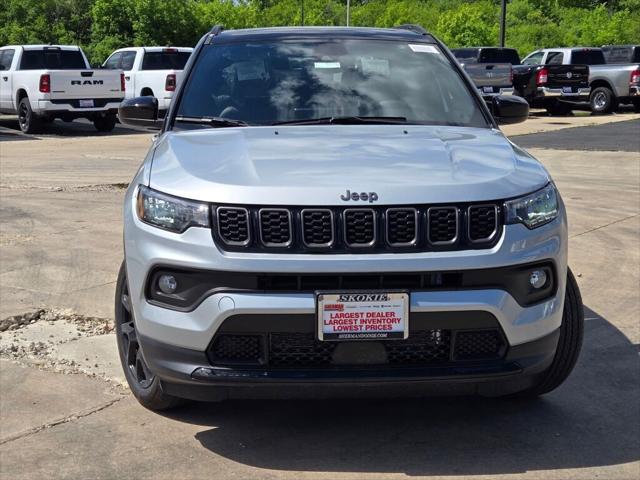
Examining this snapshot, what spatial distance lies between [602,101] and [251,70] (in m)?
25.4

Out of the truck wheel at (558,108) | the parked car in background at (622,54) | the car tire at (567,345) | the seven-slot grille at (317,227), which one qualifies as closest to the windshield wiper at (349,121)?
the car tire at (567,345)

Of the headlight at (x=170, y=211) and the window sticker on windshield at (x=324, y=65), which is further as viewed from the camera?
the window sticker on windshield at (x=324, y=65)

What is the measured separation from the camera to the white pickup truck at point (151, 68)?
76.0 feet

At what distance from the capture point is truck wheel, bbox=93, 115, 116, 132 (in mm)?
21969

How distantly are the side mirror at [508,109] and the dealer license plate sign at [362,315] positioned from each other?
240 cm

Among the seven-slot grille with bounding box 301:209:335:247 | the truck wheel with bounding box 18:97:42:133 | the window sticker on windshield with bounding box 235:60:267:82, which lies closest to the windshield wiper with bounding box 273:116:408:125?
the window sticker on windshield with bounding box 235:60:267:82

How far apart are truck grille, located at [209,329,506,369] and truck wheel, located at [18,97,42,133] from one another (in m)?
18.2

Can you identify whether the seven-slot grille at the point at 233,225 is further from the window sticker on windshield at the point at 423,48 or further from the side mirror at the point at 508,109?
the side mirror at the point at 508,109

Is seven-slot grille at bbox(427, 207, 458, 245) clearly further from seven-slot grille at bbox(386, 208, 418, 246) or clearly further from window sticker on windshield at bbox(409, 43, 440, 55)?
window sticker on windshield at bbox(409, 43, 440, 55)

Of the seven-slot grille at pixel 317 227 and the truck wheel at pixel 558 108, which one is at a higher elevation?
the seven-slot grille at pixel 317 227

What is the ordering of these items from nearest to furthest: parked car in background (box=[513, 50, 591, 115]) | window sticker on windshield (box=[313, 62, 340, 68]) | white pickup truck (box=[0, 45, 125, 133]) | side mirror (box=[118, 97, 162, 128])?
1. window sticker on windshield (box=[313, 62, 340, 68])
2. side mirror (box=[118, 97, 162, 128])
3. white pickup truck (box=[0, 45, 125, 133])
4. parked car in background (box=[513, 50, 591, 115])

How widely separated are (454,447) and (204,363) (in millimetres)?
1131

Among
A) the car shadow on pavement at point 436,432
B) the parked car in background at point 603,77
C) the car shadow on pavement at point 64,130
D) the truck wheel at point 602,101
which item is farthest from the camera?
the truck wheel at point 602,101

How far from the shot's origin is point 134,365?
15.0ft
